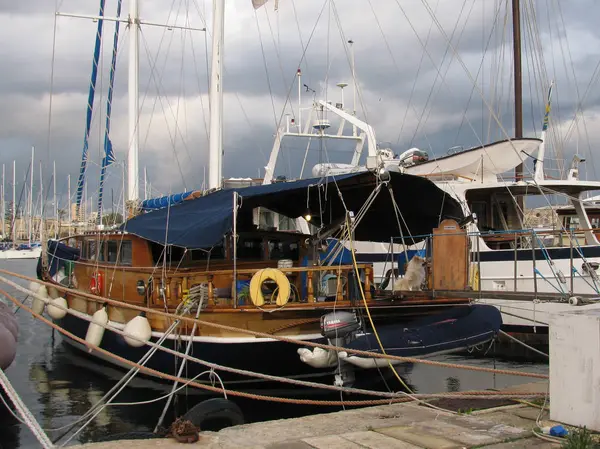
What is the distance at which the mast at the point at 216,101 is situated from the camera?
1493cm

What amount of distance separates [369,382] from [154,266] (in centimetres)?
477

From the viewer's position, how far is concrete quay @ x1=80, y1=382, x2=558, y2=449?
19.0ft

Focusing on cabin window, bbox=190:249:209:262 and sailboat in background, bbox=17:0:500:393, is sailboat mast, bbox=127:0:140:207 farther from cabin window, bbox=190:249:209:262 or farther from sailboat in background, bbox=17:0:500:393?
cabin window, bbox=190:249:209:262

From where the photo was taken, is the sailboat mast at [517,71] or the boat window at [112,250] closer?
the boat window at [112,250]

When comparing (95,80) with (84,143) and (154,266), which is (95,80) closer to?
(84,143)

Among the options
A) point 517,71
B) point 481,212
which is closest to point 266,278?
point 481,212

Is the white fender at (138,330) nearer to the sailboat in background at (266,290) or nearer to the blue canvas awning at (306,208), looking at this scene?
the sailboat in background at (266,290)

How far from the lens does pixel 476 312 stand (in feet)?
37.6

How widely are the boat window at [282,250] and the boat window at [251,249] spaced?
28cm

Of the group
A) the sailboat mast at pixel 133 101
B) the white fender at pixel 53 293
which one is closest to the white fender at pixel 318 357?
the white fender at pixel 53 293

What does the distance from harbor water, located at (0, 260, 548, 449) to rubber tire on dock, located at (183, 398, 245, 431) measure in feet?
7.76

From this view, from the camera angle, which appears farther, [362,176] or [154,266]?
[154,266]

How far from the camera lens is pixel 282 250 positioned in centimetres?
1388

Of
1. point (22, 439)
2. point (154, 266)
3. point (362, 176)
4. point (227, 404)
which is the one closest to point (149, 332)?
point (154, 266)
